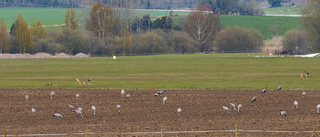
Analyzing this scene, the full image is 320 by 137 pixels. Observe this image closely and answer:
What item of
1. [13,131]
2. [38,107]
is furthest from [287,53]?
[13,131]

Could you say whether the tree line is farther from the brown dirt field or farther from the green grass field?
the brown dirt field

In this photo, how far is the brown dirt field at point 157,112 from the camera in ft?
89.2

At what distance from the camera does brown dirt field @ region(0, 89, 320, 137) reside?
89.2ft

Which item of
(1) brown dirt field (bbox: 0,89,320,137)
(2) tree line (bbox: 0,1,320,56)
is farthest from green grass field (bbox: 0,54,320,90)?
(2) tree line (bbox: 0,1,320,56)

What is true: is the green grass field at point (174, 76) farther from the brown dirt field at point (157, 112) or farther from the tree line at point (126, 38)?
the tree line at point (126, 38)

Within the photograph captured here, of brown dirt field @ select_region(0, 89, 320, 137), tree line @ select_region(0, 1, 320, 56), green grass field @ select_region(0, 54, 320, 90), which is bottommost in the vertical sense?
tree line @ select_region(0, 1, 320, 56)

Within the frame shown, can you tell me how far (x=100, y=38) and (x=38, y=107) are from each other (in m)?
97.1

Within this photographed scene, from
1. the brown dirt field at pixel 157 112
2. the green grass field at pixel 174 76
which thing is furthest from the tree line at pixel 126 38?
the brown dirt field at pixel 157 112

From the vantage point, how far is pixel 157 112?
106ft

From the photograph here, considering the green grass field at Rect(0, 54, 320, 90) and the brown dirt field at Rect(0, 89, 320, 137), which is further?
the green grass field at Rect(0, 54, 320, 90)

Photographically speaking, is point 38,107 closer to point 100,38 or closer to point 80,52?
point 80,52

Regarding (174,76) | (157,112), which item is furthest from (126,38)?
(157,112)

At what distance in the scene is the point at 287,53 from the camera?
320ft

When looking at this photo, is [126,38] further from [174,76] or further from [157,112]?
[157,112]
